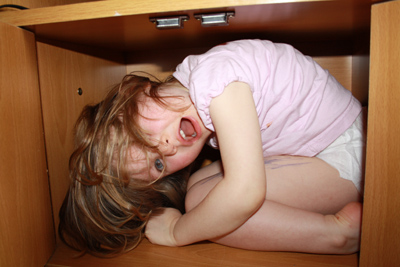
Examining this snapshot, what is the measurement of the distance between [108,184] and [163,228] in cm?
16

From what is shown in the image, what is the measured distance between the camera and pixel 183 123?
66 cm

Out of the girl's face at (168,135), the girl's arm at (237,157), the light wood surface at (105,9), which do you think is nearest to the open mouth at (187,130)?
the girl's face at (168,135)

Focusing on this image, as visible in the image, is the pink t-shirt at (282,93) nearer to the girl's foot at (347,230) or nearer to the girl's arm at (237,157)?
the girl's arm at (237,157)

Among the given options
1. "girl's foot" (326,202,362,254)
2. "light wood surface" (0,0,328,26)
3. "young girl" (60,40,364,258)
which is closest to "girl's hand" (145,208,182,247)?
"young girl" (60,40,364,258)

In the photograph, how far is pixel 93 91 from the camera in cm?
90

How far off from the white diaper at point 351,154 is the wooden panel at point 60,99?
587 mm

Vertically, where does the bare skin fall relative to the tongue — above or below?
below

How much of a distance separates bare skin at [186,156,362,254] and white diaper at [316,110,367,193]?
0.01m

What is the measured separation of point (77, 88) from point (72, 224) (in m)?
0.33

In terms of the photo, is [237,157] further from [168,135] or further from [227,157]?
[168,135]

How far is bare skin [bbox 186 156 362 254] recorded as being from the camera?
2.04 ft

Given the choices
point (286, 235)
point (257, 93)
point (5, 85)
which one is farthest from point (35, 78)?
point (286, 235)

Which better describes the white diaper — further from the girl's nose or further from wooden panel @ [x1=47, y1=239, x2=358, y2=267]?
the girl's nose

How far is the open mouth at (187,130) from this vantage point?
655 millimetres
